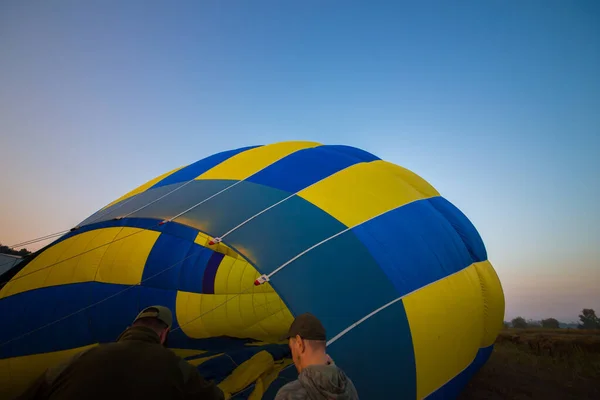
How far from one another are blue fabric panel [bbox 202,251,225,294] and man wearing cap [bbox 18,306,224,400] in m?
5.09

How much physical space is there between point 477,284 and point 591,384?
109 inches

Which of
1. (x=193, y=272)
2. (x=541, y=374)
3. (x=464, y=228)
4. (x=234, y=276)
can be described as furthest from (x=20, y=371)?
(x=541, y=374)

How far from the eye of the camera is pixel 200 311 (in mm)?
6242

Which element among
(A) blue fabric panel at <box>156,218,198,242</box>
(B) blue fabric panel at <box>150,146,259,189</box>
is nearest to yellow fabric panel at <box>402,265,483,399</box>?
(A) blue fabric panel at <box>156,218,198,242</box>

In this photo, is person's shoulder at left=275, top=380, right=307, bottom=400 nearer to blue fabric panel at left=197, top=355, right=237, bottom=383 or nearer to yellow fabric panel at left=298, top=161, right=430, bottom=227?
yellow fabric panel at left=298, top=161, right=430, bottom=227

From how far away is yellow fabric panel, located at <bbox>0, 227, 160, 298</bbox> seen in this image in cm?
411

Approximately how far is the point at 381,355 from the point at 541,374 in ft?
15.1

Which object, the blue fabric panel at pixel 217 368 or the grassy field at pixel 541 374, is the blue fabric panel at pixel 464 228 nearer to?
the grassy field at pixel 541 374

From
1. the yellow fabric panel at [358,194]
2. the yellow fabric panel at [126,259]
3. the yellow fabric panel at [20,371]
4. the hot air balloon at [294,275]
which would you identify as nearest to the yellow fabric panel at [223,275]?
the hot air balloon at [294,275]

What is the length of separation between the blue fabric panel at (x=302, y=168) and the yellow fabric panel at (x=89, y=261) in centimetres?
165

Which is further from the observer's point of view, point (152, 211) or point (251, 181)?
point (251, 181)

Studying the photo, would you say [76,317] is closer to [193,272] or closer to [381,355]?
[193,272]

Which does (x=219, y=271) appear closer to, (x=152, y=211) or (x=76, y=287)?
(x=76, y=287)

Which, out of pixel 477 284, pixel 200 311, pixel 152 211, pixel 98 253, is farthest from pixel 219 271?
pixel 477 284
